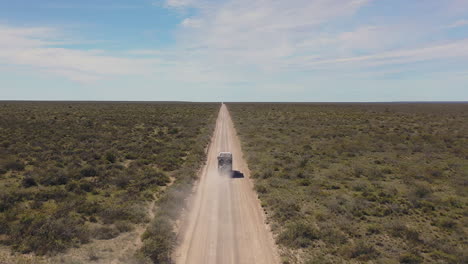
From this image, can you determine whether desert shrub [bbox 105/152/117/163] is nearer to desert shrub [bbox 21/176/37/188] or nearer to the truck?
desert shrub [bbox 21/176/37/188]

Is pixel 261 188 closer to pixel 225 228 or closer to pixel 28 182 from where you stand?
pixel 225 228

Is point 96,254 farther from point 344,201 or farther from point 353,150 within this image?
point 353,150

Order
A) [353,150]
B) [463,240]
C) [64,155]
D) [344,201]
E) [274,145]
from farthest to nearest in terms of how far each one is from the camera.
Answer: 1. [274,145]
2. [353,150]
3. [64,155]
4. [344,201]
5. [463,240]

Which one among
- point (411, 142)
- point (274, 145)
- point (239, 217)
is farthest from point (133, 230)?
point (411, 142)

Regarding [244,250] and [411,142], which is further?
[411,142]

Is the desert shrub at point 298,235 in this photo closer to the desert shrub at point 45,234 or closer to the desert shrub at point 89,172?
the desert shrub at point 45,234

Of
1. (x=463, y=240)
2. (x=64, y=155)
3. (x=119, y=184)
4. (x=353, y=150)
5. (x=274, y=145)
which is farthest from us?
(x=274, y=145)
